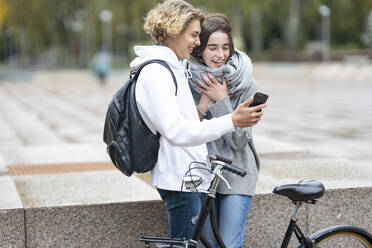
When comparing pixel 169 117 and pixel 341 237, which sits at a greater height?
pixel 169 117

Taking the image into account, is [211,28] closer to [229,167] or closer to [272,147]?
[229,167]

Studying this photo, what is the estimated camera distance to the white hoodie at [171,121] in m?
3.23

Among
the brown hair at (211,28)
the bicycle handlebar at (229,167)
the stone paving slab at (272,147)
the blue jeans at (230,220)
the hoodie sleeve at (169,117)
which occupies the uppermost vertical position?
the brown hair at (211,28)

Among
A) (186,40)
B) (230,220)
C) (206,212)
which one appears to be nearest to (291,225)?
(230,220)

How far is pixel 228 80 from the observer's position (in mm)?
3676

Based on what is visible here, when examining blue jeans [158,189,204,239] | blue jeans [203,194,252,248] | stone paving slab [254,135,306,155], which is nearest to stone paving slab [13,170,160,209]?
blue jeans [203,194,252,248]

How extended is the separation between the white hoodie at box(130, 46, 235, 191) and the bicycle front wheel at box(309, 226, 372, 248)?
2.32ft

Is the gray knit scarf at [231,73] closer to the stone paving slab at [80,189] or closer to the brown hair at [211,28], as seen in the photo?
the brown hair at [211,28]

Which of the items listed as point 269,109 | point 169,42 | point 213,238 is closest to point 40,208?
point 213,238

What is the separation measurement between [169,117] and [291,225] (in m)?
0.91

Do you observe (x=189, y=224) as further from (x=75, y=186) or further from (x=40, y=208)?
(x=75, y=186)

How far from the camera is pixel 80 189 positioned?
5.26 m

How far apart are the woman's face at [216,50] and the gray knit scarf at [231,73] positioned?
40 millimetres

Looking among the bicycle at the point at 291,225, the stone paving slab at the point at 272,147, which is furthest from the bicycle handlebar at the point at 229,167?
the stone paving slab at the point at 272,147
